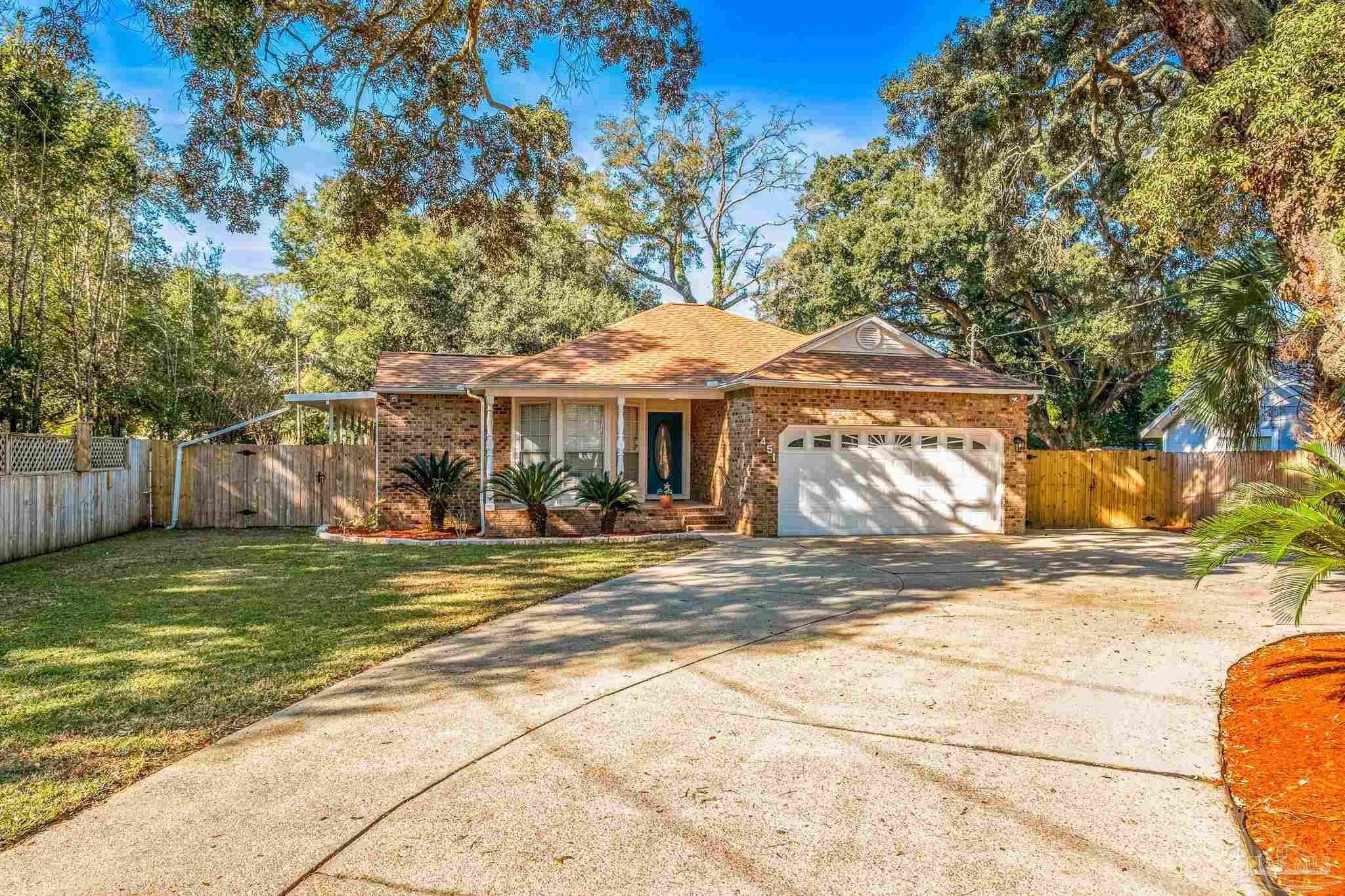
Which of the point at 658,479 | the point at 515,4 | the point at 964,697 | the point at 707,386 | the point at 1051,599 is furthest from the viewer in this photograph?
the point at 658,479

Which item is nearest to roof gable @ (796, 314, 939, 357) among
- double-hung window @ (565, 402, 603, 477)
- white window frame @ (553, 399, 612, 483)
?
white window frame @ (553, 399, 612, 483)

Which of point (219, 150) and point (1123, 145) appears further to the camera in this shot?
point (1123, 145)

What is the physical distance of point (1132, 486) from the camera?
15.7 meters

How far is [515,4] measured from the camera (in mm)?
9711

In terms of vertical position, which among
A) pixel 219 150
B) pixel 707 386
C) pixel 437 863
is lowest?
pixel 437 863

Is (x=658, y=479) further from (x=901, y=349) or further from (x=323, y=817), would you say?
(x=323, y=817)

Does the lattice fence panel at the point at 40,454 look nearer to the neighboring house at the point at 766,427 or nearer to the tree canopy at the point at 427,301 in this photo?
the neighboring house at the point at 766,427

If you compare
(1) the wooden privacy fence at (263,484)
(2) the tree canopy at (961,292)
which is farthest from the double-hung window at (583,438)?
(2) the tree canopy at (961,292)

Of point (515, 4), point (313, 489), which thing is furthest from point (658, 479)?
point (515, 4)

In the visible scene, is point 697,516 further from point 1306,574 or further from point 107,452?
point 107,452

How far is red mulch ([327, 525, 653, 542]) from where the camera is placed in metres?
12.9

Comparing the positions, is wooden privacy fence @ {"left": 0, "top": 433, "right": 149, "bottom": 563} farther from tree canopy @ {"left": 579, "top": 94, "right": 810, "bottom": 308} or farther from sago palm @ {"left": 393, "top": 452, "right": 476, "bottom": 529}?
tree canopy @ {"left": 579, "top": 94, "right": 810, "bottom": 308}

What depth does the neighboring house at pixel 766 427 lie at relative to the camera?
43.6 feet

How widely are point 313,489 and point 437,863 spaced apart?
46.8 ft
